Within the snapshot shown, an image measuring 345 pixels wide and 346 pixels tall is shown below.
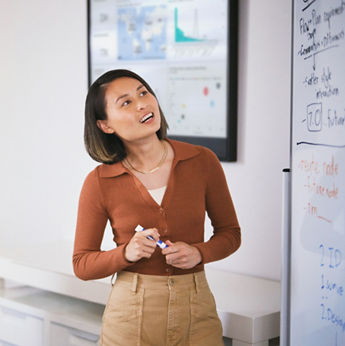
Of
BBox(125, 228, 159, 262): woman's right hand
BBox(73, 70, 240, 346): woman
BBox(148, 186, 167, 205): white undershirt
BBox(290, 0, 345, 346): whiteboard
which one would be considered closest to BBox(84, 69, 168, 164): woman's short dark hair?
BBox(73, 70, 240, 346): woman

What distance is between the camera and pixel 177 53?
264cm

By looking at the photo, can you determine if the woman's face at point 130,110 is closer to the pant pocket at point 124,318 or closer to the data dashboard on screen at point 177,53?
the pant pocket at point 124,318

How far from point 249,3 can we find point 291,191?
1.04 meters

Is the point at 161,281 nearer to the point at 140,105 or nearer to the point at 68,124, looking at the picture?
the point at 140,105

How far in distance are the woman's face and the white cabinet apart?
90cm

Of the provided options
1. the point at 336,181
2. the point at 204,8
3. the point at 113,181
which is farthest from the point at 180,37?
the point at 336,181

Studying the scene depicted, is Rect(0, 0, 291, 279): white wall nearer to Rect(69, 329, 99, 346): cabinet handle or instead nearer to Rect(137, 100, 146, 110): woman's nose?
Rect(69, 329, 99, 346): cabinet handle

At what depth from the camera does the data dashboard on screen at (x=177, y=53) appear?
8.18 ft

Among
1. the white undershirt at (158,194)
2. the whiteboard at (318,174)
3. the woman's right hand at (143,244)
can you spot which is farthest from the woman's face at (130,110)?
the whiteboard at (318,174)

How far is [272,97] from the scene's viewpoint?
2.38 metres

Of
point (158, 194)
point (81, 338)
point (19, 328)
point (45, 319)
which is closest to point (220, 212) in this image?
point (158, 194)

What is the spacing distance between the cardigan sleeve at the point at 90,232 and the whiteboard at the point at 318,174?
0.43 meters

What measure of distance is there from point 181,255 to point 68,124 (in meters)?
1.62

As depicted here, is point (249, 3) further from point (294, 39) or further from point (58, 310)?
point (58, 310)
